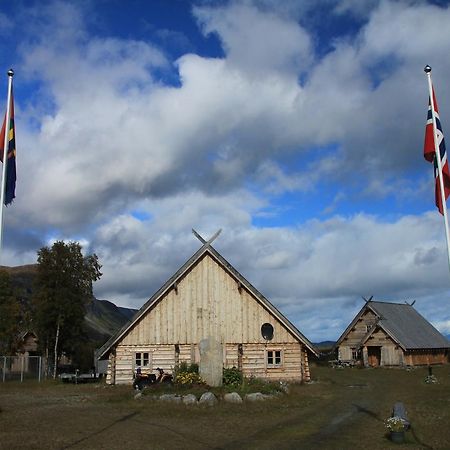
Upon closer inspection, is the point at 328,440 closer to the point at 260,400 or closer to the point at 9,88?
the point at 260,400

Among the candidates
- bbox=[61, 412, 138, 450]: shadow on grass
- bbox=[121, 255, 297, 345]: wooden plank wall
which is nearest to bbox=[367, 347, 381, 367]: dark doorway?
bbox=[121, 255, 297, 345]: wooden plank wall

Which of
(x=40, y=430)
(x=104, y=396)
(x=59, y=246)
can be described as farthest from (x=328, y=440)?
(x=59, y=246)

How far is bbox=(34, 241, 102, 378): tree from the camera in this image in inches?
2025

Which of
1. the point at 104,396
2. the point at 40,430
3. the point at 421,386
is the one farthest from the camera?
the point at 421,386

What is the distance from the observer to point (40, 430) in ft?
60.7

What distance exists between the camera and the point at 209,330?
36.1 m

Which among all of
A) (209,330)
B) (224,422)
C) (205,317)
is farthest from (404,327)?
(224,422)

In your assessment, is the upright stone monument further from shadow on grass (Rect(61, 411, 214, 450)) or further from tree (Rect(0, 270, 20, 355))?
tree (Rect(0, 270, 20, 355))

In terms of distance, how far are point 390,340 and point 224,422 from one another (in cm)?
3890

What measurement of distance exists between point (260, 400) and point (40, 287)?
103 feet

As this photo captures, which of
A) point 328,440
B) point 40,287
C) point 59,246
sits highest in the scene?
point 59,246

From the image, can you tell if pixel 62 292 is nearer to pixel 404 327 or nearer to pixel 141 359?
pixel 141 359

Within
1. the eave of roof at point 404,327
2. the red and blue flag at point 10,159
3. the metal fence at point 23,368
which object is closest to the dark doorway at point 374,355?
the eave of roof at point 404,327

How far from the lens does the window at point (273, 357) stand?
3641 centimetres
